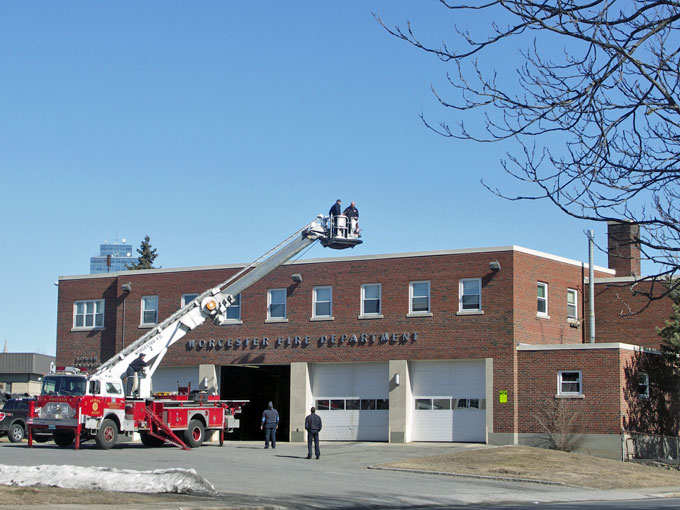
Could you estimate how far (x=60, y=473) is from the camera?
19.0 m

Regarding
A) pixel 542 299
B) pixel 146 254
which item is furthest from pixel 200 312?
pixel 146 254

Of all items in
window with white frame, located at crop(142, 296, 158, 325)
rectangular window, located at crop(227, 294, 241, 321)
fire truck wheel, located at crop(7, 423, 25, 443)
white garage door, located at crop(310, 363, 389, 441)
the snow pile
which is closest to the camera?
the snow pile

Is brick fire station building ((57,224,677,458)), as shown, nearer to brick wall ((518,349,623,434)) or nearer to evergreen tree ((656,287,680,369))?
brick wall ((518,349,623,434))

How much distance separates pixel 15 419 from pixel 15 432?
48cm

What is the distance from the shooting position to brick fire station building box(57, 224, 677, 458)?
36.2 metres

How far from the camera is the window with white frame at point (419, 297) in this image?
128 ft

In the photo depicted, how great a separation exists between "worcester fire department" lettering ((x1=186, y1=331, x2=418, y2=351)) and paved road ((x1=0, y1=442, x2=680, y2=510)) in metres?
4.98

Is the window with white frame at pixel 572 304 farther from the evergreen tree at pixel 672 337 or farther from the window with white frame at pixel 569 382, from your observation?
the window with white frame at pixel 569 382

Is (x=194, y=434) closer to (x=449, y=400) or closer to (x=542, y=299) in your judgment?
(x=449, y=400)

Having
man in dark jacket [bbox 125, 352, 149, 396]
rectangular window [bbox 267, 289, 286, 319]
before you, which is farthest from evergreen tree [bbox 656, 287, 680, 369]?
man in dark jacket [bbox 125, 352, 149, 396]

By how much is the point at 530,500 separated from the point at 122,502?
30.3 feet

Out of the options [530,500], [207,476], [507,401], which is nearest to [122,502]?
[207,476]

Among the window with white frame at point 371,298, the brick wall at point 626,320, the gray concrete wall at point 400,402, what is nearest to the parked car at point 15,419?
the window with white frame at point 371,298

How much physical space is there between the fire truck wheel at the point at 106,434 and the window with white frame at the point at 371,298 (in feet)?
39.0
